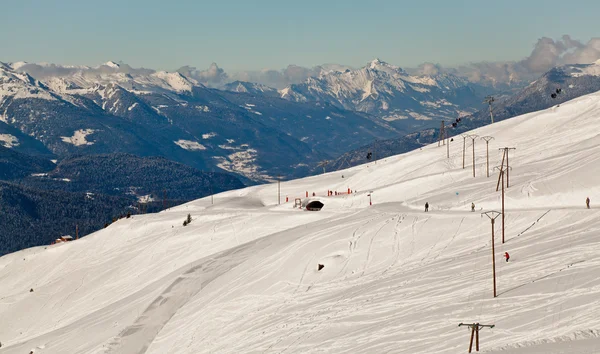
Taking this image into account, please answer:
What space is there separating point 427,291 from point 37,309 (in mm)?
66099

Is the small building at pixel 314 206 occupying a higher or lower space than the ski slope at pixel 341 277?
higher

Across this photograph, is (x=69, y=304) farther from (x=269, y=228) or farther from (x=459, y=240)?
(x=459, y=240)

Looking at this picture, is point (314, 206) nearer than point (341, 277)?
No

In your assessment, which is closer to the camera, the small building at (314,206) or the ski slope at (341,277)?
the ski slope at (341,277)

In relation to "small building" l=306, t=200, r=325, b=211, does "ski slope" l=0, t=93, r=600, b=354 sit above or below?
below

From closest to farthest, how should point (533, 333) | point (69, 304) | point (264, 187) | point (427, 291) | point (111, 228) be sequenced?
point (533, 333) → point (427, 291) → point (69, 304) → point (111, 228) → point (264, 187)

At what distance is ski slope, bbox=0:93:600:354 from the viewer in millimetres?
61531

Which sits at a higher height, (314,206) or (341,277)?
(314,206)

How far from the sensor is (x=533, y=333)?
53.7m

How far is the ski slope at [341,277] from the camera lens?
61531mm

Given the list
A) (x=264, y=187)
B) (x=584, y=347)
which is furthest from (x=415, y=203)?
(x=264, y=187)

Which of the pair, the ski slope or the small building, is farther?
the small building

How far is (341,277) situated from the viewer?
277 feet

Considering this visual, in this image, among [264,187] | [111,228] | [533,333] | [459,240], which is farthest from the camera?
[264,187]
